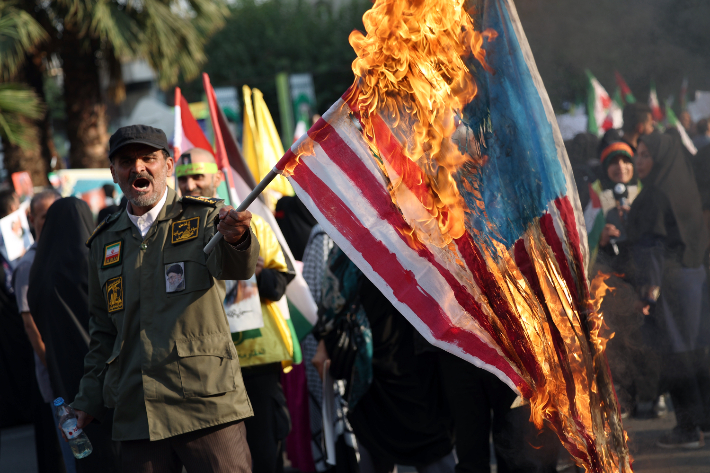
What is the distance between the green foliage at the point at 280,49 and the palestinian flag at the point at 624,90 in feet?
61.1

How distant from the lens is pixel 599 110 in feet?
27.3

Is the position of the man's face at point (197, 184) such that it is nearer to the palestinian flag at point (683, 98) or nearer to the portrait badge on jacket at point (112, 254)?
the portrait badge on jacket at point (112, 254)

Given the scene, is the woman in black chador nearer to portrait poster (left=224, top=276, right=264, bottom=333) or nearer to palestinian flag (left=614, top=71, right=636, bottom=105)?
portrait poster (left=224, top=276, right=264, bottom=333)

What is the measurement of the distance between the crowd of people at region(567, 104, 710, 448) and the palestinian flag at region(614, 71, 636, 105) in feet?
10.6

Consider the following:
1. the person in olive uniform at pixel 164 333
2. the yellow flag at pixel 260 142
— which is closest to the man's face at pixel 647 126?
the yellow flag at pixel 260 142

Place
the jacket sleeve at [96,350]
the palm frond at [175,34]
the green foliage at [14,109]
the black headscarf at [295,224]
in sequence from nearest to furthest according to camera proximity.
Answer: the jacket sleeve at [96,350] < the black headscarf at [295,224] < the green foliage at [14,109] < the palm frond at [175,34]

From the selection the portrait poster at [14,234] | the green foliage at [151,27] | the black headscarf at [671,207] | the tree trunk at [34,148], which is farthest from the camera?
the tree trunk at [34,148]

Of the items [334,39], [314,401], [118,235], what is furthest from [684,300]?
[334,39]

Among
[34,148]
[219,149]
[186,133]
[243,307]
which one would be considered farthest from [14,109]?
[243,307]

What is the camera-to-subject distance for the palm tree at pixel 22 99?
9.05 metres

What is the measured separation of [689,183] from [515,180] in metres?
2.95

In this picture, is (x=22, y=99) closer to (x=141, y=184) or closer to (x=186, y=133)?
(x=186, y=133)

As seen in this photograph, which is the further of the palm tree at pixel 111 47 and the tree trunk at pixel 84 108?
the tree trunk at pixel 84 108

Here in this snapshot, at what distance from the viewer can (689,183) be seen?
494cm
